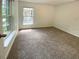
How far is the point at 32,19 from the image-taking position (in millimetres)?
7027

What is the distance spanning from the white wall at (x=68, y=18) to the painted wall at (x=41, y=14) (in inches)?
26.4

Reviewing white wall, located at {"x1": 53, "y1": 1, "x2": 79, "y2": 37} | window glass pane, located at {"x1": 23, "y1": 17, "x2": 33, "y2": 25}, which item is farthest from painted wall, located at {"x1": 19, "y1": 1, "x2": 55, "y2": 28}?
white wall, located at {"x1": 53, "y1": 1, "x2": 79, "y2": 37}

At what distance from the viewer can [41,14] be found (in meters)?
7.25

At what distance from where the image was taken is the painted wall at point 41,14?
6.58m

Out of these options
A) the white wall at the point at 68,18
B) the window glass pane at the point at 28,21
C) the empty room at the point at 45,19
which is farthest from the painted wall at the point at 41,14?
the white wall at the point at 68,18

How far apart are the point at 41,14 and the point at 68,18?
7.61 feet

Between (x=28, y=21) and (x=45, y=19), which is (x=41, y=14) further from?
(x=28, y=21)

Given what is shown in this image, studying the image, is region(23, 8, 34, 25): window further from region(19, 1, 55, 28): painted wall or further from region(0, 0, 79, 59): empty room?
region(19, 1, 55, 28): painted wall

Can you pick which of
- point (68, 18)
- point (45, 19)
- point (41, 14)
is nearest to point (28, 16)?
point (41, 14)

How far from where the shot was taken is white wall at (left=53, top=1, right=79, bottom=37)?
16.4ft

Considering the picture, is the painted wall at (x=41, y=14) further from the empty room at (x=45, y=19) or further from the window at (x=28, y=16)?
the window at (x=28, y=16)

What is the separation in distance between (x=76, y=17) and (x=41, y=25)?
3.14 metres

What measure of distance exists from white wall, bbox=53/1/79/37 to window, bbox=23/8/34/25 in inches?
82.6

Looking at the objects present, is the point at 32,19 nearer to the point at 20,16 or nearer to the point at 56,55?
the point at 20,16
